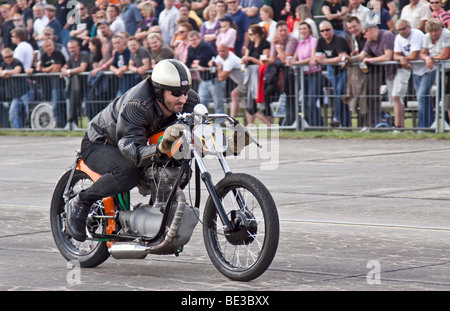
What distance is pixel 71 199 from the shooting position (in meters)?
6.74

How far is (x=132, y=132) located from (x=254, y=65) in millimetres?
11724

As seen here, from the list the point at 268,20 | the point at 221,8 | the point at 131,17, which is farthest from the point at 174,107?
the point at 131,17

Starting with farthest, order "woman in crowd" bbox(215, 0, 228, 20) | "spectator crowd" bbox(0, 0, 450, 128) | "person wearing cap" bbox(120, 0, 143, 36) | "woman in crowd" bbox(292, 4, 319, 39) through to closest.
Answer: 1. "person wearing cap" bbox(120, 0, 143, 36)
2. "woman in crowd" bbox(215, 0, 228, 20)
3. "woman in crowd" bbox(292, 4, 319, 39)
4. "spectator crowd" bbox(0, 0, 450, 128)

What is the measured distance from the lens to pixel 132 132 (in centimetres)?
618

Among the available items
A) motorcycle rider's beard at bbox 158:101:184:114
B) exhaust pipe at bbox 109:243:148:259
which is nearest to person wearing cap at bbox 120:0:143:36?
motorcycle rider's beard at bbox 158:101:184:114

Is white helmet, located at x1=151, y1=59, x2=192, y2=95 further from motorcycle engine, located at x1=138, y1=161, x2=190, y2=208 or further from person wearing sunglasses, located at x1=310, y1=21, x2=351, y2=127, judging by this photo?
person wearing sunglasses, located at x1=310, y1=21, x2=351, y2=127

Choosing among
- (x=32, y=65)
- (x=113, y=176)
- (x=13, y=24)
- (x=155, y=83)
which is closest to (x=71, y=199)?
(x=113, y=176)

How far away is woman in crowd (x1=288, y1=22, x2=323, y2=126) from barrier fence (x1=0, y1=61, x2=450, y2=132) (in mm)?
18

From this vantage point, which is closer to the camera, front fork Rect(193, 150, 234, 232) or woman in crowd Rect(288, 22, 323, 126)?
front fork Rect(193, 150, 234, 232)

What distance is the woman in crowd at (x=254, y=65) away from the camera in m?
17.7

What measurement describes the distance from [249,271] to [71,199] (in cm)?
158

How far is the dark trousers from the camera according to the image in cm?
630

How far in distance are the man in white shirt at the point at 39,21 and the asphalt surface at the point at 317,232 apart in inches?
324

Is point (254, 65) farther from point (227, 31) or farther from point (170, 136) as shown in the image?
point (170, 136)
